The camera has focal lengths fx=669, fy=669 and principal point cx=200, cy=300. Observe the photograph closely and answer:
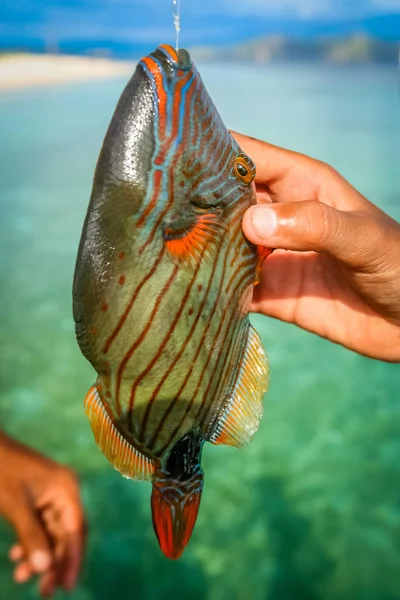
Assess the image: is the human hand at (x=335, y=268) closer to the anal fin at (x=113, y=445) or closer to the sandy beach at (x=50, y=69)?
the anal fin at (x=113, y=445)

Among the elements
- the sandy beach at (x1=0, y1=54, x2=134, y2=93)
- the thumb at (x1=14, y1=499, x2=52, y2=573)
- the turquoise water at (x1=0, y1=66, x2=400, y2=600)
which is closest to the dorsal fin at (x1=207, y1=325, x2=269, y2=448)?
the thumb at (x1=14, y1=499, x2=52, y2=573)

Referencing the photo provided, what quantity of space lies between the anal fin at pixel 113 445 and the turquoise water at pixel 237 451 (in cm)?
281

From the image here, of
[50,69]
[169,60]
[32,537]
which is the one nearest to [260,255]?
[169,60]

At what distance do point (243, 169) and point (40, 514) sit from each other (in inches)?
80.1

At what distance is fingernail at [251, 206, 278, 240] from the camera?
1120 millimetres

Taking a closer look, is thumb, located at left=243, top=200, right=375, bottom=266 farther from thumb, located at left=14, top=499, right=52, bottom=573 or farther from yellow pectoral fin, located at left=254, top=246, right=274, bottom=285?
thumb, located at left=14, top=499, right=52, bottom=573

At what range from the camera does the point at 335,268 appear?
191 cm

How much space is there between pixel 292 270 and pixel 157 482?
0.96 meters

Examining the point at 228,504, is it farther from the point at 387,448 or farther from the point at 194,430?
the point at 194,430

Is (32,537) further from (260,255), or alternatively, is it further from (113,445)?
(260,255)

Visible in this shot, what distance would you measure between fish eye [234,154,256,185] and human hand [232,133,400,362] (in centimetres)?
30

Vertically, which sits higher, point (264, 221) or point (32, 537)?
point (264, 221)

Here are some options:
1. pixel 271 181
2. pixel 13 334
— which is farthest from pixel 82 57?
pixel 271 181

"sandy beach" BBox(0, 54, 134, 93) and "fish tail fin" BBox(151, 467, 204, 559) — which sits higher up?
"sandy beach" BBox(0, 54, 134, 93)
